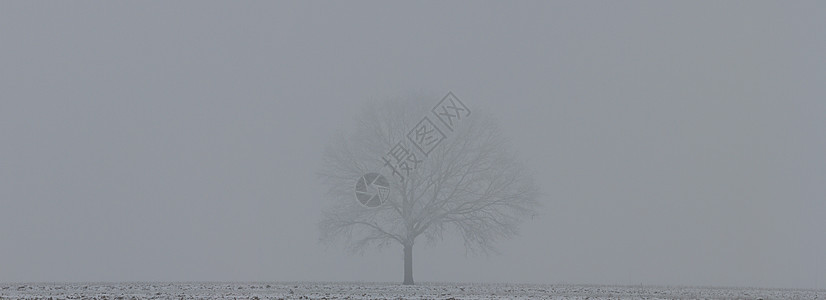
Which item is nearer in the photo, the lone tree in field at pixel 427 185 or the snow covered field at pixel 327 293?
the snow covered field at pixel 327 293

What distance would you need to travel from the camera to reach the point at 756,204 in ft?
400

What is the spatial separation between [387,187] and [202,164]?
147 m

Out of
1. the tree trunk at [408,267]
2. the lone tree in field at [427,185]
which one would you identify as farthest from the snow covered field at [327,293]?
the lone tree in field at [427,185]

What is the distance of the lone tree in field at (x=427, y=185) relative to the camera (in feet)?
143

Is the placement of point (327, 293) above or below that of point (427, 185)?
below

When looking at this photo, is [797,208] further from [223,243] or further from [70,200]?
[70,200]

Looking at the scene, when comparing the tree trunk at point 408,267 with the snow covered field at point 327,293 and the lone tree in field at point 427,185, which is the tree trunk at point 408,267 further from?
the snow covered field at point 327,293

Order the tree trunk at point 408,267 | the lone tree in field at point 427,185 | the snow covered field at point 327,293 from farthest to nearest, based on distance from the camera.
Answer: the lone tree in field at point 427,185, the tree trunk at point 408,267, the snow covered field at point 327,293

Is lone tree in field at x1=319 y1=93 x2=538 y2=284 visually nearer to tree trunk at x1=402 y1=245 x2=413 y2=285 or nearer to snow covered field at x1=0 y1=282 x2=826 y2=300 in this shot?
tree trunk at x1=402 y1=245 x2=413 y2=285

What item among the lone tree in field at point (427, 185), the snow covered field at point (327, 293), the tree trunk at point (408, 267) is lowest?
the snow covered field at point (327, 293)

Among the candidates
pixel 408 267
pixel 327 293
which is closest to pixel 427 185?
pixel 408 267

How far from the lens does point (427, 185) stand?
4391 cm

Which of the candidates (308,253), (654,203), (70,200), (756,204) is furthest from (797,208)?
(70,200)

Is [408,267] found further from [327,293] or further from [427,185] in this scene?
[327,293]
